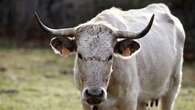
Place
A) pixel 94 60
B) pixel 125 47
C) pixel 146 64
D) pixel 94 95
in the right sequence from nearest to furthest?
pixel 94 95
pixel 94 60
pixel 125 47
pixel 146 64

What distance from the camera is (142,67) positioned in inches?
353

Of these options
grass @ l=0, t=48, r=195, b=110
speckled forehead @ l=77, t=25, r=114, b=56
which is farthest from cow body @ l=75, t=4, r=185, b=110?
grass @ l=0, t=48, r=195, b=110

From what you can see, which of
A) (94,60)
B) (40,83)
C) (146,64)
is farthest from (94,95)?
(40,83)

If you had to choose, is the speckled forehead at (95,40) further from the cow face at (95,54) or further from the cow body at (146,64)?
the cow body at (146,64)

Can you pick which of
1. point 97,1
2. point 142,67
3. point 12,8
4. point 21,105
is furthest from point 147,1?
point 142,67

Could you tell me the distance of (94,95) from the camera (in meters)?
7.47

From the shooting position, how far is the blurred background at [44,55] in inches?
567

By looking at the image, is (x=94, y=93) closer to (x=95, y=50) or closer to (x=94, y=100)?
(x=94, y=100)

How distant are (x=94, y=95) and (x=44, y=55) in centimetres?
1586

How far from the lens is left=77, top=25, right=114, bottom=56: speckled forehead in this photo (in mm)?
7703

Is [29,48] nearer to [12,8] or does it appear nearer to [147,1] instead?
[12,8]

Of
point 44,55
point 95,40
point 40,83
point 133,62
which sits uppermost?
point 95,40

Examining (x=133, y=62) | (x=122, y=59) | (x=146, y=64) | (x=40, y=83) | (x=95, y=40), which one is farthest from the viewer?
(x=40, y=83)

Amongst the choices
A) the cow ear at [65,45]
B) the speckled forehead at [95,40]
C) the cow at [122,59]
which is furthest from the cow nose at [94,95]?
the cow ear at [65,45]
